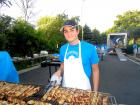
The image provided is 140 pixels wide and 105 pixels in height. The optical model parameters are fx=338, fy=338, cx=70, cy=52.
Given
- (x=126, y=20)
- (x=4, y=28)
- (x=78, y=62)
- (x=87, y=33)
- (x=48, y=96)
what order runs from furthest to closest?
(x=126, y=20) → (x=87, y=33) → (x=4, y=28) → (x=78, y=62) → (x=48, y=96)

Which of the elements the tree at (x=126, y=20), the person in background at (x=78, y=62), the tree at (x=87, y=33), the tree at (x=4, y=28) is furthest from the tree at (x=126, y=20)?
the person in background at (x=78, y=62)

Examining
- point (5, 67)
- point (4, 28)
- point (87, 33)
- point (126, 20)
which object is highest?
point (126, 20)

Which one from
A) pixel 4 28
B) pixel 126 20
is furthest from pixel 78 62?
pixel 126 20

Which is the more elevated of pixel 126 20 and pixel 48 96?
pixel 126 20

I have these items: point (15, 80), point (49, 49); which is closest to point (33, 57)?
point (49, 49)

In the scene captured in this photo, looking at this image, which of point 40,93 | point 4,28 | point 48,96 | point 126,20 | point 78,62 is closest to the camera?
point 48,96

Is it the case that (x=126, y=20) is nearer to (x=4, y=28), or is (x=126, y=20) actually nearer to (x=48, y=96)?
(x=4, y=28)

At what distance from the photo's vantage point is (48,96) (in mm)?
3844

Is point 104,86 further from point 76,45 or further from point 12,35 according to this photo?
point 12,35

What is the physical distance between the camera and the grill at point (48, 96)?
3.69 m

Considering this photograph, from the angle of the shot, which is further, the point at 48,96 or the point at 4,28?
the point at 4,28

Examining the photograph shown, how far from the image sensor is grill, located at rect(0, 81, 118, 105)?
12.1ft

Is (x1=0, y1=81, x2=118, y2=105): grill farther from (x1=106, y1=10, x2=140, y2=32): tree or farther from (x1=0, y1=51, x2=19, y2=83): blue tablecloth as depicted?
(x1=106, y1=10, x2=140, y2=32): tree

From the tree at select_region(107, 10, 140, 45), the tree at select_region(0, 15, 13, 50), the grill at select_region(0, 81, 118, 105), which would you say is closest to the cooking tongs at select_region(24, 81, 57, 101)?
the grill at select_region(0, 81, 118, 105)
